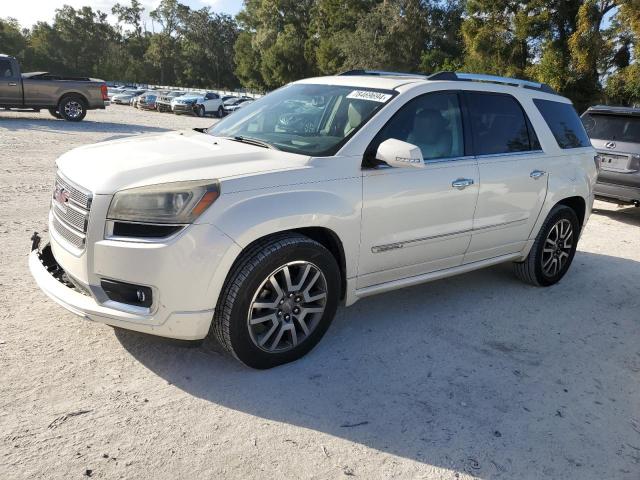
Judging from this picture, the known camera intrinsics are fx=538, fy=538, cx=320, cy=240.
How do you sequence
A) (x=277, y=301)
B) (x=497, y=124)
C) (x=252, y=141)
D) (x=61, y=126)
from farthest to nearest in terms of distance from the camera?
(x=61, y=126) < (x=497, y=124) < (x=252, y=141) < (x=277, y=301)

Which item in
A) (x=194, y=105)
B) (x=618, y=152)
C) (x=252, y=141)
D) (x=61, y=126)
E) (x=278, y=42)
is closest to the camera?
(x=252, y=141)

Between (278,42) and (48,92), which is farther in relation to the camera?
(278,42)

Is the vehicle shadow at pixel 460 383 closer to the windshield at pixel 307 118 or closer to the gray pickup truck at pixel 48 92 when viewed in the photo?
the windshield at pixel 307 118

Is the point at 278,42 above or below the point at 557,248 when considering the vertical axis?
above

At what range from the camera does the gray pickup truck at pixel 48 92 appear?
657 inches

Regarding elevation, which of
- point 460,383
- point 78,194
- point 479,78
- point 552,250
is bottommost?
point 460,383

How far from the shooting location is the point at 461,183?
3.92 meters

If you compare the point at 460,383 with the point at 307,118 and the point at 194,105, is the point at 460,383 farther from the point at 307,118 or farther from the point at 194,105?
the point at 194,105

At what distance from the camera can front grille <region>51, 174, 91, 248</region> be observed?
2.93 m

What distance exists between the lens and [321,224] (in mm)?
3229

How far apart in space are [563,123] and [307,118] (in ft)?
8.75

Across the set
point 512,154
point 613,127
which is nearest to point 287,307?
point 512,154

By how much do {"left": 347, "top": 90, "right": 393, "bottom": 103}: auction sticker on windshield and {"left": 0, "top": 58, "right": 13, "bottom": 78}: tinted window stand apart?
649 inches

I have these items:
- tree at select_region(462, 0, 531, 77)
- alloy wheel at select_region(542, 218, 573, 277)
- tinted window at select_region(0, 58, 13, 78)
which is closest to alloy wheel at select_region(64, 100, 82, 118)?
tinted window at select_region(0, 58, 13, 78)
